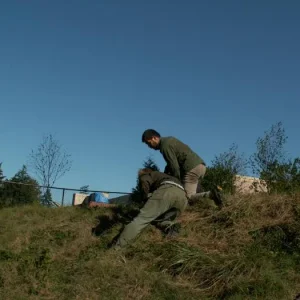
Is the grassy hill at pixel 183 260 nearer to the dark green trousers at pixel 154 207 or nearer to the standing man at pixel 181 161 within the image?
the dark green trousers at pixel 154 207

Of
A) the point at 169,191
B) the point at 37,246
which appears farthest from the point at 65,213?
the point at 169,191

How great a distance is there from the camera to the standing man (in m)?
7.75

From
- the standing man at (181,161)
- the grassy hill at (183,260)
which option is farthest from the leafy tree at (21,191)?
the standing man at (181,161)

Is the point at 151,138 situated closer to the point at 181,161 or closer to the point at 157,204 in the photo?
the point at 181,161

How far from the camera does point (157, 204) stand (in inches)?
275

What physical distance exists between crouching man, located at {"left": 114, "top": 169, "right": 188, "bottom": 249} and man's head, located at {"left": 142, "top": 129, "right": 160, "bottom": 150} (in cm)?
49

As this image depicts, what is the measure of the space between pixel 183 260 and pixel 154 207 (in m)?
1.16

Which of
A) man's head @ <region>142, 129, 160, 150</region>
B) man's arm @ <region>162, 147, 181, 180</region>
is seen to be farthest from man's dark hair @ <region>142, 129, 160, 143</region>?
man's arm @ <region>162, 147, 181, 180</region>

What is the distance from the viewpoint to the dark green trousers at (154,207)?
684cm

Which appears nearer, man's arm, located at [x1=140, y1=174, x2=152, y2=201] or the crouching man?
the crouching man

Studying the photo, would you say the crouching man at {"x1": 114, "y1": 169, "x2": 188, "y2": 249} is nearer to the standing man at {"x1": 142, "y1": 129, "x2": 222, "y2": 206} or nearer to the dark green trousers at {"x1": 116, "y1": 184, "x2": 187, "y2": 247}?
the dark green trousers at {"x1": 116, "y1": 184, "x2": 187, "y2": 247}

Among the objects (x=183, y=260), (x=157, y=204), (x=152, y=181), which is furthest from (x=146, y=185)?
(x=183, y=260)

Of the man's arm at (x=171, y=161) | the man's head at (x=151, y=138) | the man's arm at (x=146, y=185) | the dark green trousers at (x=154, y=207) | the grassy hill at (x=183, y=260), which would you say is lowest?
the grassy hill at (x=183, y=260)

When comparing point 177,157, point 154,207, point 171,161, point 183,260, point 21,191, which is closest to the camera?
point 183,260
